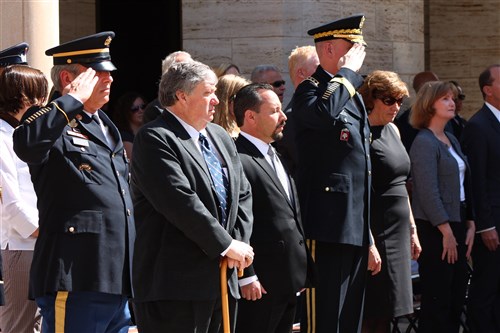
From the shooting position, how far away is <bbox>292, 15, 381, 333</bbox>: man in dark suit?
6.94m

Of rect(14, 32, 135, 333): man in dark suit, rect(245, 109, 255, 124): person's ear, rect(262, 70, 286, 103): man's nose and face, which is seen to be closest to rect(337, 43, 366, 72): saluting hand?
rect(245, 109, 255, 124): person's ear

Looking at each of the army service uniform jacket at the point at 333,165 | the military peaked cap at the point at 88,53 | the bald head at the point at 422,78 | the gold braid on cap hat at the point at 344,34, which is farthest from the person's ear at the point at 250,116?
the bald head at the point at 422,78

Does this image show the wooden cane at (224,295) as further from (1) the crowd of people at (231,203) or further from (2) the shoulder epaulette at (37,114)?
(2) the shoulder epaulette at (37,114)

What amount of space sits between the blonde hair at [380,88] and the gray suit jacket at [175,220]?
6.88 feet

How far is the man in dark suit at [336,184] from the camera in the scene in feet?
22.8

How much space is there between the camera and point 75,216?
5.79 m

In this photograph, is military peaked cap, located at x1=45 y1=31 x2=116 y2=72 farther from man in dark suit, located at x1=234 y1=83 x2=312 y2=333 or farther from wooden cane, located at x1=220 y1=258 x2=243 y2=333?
wooden cane, located at x1=220 y1=258 x2=243 y2=333

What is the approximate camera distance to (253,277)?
6262 millimetres

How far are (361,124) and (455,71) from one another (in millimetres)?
6313

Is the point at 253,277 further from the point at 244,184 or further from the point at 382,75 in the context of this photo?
the point at 382,75

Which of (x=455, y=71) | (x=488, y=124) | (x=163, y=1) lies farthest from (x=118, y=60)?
(x=488, y=124)

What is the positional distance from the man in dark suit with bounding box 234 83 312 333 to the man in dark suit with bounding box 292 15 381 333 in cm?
29

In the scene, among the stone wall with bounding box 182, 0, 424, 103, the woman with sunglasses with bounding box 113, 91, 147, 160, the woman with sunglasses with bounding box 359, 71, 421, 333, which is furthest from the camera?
the stone wall with bounding box 182, 0, 424, 103

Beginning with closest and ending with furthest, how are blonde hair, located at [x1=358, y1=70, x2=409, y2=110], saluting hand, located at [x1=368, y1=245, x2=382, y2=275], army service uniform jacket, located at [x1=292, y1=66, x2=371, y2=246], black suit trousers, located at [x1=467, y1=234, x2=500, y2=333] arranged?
army service uniform jacket, located at [x1=292, y1=66, x2=371, y2=246]
saluting hand, located at [x1=368, y1=245, x2=382, y2=275]
blonde hair, located at [x1=358, y1=70, x2=409, y2=110]
black suit trousers, located at [x1=467, y1=234, x2=500, y2=333]
